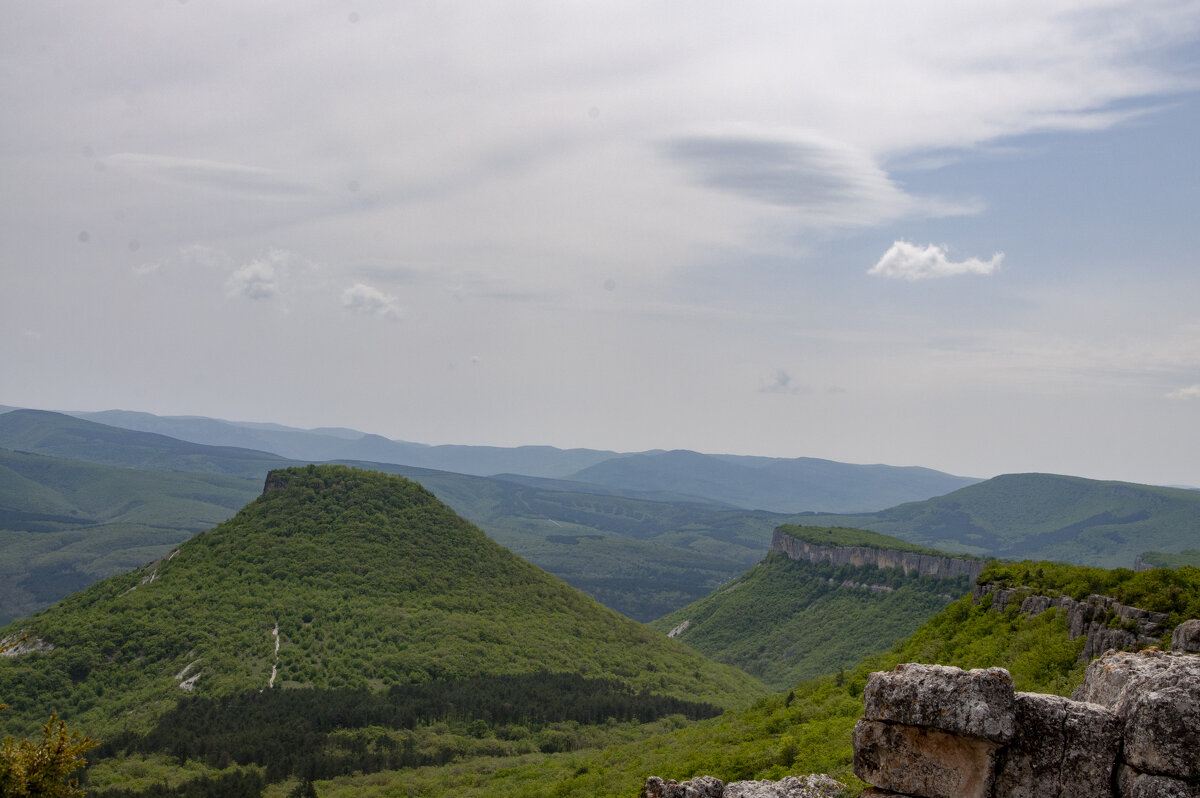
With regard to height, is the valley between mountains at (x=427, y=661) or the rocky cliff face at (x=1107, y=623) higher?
the rocky cliff face at (x=1107, y=623)

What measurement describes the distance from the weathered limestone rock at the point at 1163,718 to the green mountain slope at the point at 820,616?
422ft

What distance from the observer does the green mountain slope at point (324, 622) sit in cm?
8719

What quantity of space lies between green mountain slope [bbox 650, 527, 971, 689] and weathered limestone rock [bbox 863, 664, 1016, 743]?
128598 millimetres

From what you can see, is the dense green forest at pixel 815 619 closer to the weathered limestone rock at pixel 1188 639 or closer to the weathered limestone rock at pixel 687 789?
the weathered limestone rock at pixel 1188 639

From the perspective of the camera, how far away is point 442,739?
81.0 m

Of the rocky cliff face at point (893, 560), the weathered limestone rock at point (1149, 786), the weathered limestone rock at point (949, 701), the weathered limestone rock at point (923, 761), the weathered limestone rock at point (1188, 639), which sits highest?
the weathered limestone rock at point (1188, 639)

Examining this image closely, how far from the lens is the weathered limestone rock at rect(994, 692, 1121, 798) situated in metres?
14.2

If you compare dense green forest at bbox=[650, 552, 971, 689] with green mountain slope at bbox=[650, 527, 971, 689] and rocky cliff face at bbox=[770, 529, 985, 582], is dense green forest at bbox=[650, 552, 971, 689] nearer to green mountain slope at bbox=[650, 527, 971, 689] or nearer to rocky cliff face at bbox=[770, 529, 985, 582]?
green mountain slope at bbox=[650, 527, 971, 689]

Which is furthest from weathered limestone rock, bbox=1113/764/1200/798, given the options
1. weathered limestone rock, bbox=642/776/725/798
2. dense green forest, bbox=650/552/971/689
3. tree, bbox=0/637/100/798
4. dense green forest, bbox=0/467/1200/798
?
dense green forest, bbox=650/552/971/689

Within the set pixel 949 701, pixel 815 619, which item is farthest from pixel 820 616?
pixel 949 701

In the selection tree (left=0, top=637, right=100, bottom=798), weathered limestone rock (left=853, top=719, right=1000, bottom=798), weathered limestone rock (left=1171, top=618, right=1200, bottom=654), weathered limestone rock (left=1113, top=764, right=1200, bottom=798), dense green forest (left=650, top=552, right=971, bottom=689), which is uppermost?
weathered limestone rock (left=1171, top=618, right=1200, bottom=654)

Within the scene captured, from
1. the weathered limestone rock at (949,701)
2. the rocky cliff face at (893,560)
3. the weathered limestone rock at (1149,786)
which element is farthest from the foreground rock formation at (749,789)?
the rocky cliff face at (893,560)

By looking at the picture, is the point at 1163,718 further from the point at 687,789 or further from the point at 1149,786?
the point at 687,789

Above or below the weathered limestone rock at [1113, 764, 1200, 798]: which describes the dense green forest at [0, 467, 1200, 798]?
below
